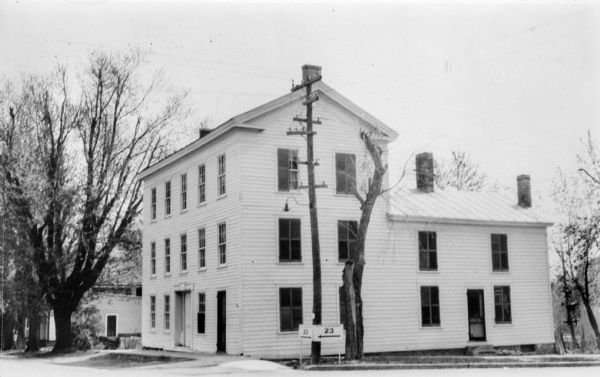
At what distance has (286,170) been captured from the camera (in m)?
30.8

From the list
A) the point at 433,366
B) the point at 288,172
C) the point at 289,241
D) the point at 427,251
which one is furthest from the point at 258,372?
the point at 427,251

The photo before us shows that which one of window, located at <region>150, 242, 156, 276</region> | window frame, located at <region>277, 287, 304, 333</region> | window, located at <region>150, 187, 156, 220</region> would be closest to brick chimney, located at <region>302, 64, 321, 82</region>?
window frame, located at <region>277, 287, 304, 333</region>

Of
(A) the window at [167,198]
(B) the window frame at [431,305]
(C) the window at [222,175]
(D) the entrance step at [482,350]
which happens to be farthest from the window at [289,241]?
(D) the entrance step at [482,350]

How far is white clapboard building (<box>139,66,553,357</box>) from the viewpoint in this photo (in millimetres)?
29625

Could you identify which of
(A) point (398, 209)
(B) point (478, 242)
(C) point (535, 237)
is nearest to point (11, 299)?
(A) point (398, 209)

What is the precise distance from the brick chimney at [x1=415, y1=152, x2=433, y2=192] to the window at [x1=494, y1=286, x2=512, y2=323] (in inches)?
234

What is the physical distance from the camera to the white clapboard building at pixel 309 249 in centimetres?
2962

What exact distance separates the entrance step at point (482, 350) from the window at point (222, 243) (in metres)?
11.8

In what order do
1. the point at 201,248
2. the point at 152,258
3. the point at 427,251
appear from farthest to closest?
the point at 152,258 < the point at 427,251 < the point at 201,248

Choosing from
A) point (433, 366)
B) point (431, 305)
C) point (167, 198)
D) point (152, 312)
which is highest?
point (167, 198)

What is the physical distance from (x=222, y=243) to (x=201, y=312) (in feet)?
11.7

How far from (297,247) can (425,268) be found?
6595 mm

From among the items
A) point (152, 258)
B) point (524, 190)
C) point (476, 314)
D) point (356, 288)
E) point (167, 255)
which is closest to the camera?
point (356, 288)

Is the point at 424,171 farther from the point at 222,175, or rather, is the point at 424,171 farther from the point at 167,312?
the point at 167,312
